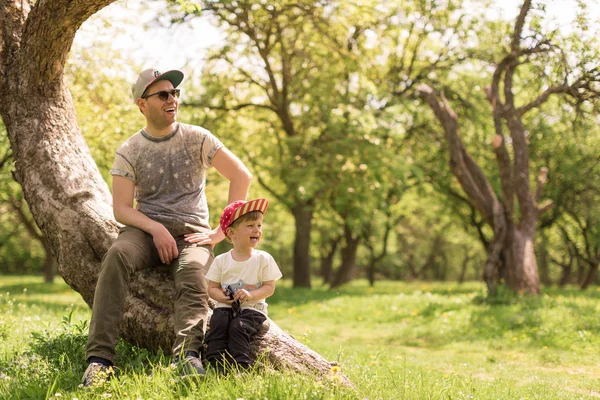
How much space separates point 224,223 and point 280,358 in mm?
1063

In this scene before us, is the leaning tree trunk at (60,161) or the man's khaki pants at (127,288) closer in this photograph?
the man's khaki pants at (127,288)

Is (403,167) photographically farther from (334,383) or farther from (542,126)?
(334,383)

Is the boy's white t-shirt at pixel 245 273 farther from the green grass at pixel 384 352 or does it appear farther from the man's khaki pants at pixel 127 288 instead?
the green grass at pixel 384 352

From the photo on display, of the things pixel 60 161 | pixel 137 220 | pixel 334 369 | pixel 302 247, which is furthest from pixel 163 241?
pixel 302 247

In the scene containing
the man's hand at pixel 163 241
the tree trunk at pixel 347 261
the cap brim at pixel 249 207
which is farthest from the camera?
the tree trunk at pixel 347 261

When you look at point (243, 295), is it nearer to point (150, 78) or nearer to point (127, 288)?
point (127, 288)

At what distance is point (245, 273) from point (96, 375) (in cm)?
121

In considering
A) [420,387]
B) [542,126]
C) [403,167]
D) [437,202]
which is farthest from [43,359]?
[437,202]

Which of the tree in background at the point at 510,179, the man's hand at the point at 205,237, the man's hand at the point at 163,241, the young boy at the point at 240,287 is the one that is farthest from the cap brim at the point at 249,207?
the tree in background at the point at 510,179

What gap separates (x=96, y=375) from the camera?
3854 mm

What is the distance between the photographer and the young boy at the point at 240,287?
13.5ft

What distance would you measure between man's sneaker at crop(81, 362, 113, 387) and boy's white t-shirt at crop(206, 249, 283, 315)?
88cm

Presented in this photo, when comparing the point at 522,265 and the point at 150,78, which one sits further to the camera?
the point at 522,265

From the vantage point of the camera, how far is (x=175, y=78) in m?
4.71
